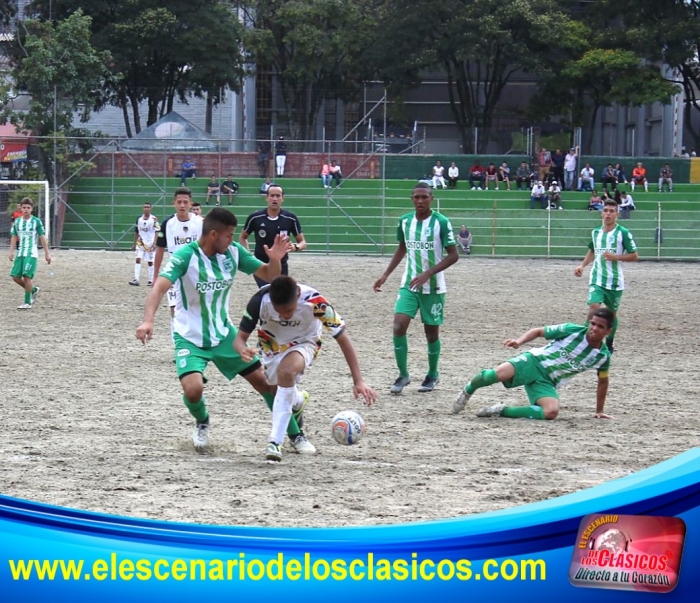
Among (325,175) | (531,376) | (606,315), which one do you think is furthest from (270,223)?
(325,175)

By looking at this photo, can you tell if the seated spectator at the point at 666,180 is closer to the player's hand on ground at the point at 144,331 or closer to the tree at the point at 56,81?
A: the tree at the point at 56,81

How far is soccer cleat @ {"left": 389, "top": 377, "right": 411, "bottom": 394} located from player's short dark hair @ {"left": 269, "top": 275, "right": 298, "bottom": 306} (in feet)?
11.7

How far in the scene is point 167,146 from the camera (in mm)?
39781

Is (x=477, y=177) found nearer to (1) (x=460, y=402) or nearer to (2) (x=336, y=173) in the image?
(2) (x=336, y=173)

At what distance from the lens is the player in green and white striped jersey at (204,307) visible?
7164 millimetres

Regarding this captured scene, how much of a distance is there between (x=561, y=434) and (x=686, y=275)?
20364mm

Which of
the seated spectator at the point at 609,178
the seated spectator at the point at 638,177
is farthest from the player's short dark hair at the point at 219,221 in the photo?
the seated spectator at the point at 638,177

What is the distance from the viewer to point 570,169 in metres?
40.3

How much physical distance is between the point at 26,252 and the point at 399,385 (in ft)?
30.5

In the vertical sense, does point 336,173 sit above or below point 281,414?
above

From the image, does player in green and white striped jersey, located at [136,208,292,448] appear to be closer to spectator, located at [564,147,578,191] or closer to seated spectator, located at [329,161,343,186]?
seated spectator, located at [329,161,343,186]

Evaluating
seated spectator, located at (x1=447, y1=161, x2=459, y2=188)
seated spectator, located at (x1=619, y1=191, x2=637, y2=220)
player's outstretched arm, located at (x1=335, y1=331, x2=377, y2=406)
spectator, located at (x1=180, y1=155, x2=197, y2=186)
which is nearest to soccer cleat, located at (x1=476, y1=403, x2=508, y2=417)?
player's outstretched arm, located at (x1=335, y1=331, x2=377, y2=406)

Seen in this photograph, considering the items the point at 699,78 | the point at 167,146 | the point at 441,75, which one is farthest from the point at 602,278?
the point at 441,75

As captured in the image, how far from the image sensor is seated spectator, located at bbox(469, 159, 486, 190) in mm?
41000
